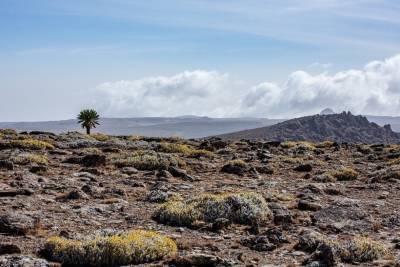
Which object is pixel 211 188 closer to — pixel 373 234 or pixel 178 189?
pixel 178 189

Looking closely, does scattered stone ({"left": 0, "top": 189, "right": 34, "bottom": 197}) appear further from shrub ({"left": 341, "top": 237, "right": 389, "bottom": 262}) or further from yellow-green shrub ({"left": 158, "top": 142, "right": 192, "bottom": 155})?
yellow-green shrub ({"left": 158, "top": 142, "right": 192, "bottom": 155})

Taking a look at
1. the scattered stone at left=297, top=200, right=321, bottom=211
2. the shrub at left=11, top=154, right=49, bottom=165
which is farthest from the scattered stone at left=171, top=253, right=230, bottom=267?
the shrub at left=11, top=154, right=49, bottom=165

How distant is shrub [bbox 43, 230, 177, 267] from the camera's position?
527 inches

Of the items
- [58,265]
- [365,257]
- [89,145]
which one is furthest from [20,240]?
[89,145]

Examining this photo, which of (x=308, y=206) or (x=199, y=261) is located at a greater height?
(x=308, y=206)

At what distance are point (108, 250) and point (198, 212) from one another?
204 inches

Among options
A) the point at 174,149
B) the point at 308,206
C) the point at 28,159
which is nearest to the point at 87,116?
the point at 174,149

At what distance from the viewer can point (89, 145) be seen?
4653 cm

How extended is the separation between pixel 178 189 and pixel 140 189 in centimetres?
182

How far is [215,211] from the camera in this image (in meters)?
18.5

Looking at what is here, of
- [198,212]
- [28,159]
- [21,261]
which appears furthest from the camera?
[28,159]

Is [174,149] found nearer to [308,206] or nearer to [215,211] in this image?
[308,206]

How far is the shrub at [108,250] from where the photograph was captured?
13383 mm

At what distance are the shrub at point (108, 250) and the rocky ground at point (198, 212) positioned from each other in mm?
43
